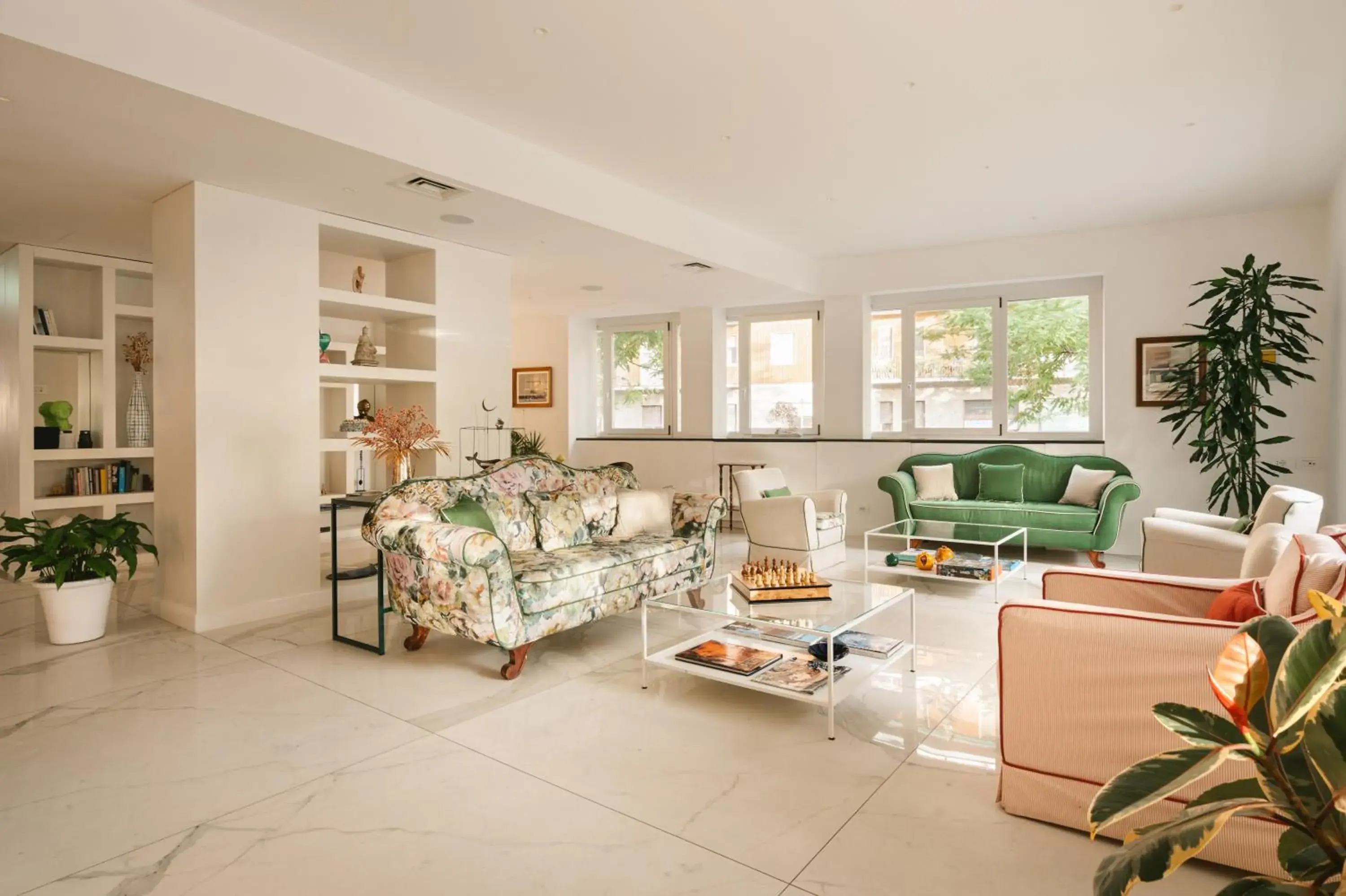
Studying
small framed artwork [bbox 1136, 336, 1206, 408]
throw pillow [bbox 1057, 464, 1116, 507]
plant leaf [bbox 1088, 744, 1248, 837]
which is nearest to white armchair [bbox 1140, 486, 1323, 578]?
throw pillow [bbox 1057, 464, 1116, 507]

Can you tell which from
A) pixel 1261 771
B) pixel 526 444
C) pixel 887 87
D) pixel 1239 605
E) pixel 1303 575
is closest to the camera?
pixel 1261 771

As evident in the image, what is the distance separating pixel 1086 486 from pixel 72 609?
681cm

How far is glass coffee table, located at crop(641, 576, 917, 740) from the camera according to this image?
2.90m

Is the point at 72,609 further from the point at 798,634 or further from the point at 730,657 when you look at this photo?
the point at 798,634

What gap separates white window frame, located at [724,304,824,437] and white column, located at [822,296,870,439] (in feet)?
0.66

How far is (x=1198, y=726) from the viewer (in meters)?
1.03

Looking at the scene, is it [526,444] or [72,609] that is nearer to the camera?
[72,609]

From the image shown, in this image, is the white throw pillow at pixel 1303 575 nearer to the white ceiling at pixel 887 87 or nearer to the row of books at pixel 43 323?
the white ceiling at pixel 887 87

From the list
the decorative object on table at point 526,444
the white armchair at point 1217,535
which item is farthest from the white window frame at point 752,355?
the white armchair at point 1217,535

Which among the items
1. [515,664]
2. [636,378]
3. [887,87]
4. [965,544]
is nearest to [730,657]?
[515,664]

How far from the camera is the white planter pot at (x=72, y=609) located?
3998 mm

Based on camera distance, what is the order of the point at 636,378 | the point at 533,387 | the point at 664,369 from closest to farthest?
1. the point at 664,369
2. the point at 636,378
3. the point at 533,387

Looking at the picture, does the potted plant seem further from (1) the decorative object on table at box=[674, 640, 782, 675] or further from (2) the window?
(2) the window

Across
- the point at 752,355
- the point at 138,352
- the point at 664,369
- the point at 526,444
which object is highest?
the point at 752,355
